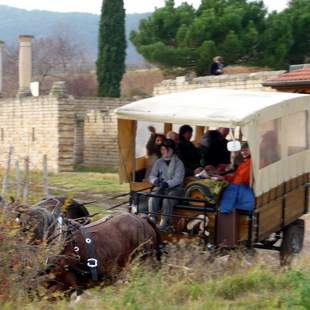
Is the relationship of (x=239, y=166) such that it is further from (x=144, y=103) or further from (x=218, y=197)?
(x=144, y=103)

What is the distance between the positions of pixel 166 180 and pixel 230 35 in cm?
2046

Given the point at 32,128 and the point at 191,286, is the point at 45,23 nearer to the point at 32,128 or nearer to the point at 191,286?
the point at 32,128

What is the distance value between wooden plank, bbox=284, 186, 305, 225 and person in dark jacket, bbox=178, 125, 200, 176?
55.3 inches

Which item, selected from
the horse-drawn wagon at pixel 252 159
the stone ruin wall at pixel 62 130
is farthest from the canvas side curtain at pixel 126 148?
the stone ruin wall at pixel 62 130

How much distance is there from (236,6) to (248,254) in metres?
23.5

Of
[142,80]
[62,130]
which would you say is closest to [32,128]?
[62,130]

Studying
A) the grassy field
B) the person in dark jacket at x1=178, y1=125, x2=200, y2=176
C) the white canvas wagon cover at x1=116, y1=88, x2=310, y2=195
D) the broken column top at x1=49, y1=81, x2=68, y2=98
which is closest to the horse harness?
the grassy field

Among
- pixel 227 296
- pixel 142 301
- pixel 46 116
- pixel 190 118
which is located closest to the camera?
pixel 142 301

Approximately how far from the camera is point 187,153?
11.1 meters

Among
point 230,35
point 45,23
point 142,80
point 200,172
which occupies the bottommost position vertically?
point 200,172

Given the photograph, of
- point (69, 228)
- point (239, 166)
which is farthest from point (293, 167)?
point (69, 228)

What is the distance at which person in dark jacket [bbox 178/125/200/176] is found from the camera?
11023 millimetres

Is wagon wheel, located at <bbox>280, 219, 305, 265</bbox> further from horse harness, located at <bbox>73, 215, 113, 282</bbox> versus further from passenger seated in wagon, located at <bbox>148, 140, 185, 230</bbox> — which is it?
horse harness, located at <bbox>73, 215, 113, 282</bbox>

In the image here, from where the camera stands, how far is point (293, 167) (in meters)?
10.9
